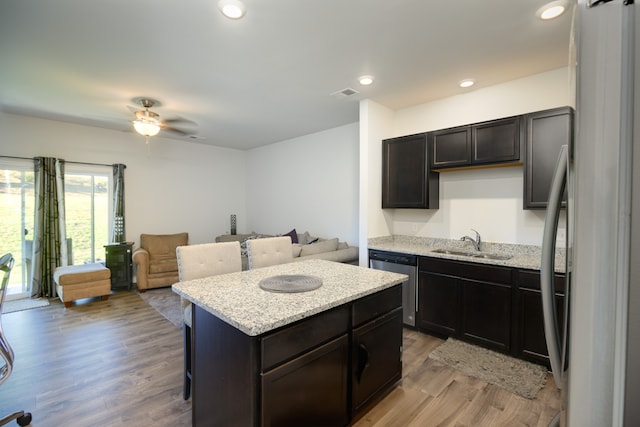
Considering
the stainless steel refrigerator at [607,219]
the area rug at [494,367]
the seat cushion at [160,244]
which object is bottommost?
the area rug at [494,367]

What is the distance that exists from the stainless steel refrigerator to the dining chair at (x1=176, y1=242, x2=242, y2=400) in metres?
2.08

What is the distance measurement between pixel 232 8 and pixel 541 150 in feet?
9.63

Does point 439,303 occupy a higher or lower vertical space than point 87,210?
lower

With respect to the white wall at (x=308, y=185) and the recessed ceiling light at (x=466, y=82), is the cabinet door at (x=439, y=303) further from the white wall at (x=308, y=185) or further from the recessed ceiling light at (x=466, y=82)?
the recessed ceiling light at (x=466, y=82)

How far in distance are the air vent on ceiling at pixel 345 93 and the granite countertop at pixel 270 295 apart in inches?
84.7

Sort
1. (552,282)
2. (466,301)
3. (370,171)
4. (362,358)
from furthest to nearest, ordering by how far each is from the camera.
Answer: (370,171) → (466,301) → (362,358) → (552,282)

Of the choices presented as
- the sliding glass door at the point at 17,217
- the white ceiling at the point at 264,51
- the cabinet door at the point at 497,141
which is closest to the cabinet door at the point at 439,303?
the cabinet door at the point at 497,141

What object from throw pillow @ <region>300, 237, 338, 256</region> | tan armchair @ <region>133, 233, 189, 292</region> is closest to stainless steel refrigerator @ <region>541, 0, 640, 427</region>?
throw pillow @ <region>300, 237, 338, 256</region>

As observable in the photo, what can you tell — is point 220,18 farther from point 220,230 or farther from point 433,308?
point 220,230

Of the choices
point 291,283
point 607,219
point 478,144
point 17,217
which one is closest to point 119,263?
point 17,217

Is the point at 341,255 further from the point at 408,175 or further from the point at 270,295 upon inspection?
the point at 270,295

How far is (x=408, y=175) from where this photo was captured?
3633mm

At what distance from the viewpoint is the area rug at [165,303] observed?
12.3 feet

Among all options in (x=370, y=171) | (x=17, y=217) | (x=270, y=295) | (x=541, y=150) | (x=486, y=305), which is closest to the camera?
(x=270, y=295)
